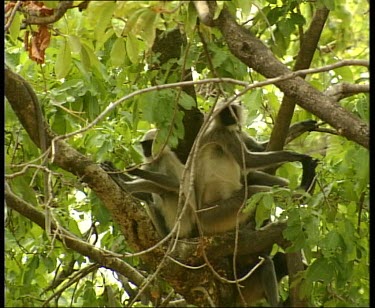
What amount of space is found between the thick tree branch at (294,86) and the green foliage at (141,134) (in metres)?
0.10

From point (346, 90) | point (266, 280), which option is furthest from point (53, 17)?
point (266, 280)

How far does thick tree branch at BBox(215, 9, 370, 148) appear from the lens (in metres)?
2.96

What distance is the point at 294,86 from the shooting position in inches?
123

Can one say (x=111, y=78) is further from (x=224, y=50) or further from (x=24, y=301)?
(x=24, y=301)

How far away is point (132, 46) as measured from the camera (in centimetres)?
330

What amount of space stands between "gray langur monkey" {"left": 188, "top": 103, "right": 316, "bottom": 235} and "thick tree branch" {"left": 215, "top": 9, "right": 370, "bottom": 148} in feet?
6.79

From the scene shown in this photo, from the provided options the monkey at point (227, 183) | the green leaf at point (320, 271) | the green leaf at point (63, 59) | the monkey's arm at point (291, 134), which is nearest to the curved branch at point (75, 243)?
the green leaf at point (63, 59)

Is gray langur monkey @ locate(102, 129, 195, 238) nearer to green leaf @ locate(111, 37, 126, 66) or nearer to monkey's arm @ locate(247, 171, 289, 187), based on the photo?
monkey's arm @ locate(247, 171, 289, 187)

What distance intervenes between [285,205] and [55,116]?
1.35 metres

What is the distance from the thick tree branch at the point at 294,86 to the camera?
2959mm

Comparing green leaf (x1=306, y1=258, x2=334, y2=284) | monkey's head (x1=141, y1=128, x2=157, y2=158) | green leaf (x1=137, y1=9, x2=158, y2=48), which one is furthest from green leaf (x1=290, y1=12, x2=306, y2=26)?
green leaf (x1=137, y1=9, x2=158, y2=48)

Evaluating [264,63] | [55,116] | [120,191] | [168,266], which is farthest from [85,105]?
[264,63]

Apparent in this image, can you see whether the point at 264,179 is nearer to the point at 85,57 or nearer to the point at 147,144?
the point at 147,144

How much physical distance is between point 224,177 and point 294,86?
2.83 meters
